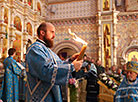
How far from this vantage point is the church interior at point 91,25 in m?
11.9

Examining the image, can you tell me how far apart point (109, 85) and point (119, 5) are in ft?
35.4

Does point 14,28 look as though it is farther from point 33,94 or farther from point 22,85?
point 33,94

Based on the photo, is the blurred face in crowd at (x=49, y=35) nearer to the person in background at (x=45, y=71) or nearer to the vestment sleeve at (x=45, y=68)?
the person in background at (x=45, y=71)

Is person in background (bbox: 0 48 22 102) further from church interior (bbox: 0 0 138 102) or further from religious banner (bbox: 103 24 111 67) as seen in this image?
religious banner (bbox: 103 24 111 67)

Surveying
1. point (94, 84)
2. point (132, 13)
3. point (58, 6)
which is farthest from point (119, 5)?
point (94, 84)

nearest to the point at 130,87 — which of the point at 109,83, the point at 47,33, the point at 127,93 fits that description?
the point at 127,93

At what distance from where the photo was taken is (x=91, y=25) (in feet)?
46.0

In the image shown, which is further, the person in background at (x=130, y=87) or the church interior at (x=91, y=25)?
the church interior at (x=91, y=25)

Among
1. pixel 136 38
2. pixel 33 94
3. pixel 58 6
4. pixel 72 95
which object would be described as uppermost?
pixel 58 6

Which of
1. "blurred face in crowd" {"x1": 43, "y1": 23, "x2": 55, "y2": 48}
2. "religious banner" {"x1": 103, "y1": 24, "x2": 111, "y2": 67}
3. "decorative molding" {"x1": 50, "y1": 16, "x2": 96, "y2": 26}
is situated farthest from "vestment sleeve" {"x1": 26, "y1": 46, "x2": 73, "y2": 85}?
"decorative molding" {"x1": 50, "y1": 16, "x2": 96, "y2": 26}

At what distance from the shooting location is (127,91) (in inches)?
144

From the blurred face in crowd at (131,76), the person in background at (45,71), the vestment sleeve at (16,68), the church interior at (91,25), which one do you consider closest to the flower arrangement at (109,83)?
the blurred face in crowd at (131,76)

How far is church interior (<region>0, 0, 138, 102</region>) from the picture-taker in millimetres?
11883

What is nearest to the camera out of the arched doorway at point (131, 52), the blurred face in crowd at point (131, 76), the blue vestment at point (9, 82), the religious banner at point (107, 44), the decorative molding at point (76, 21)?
the blurred face in crowd at point (131, 76)
